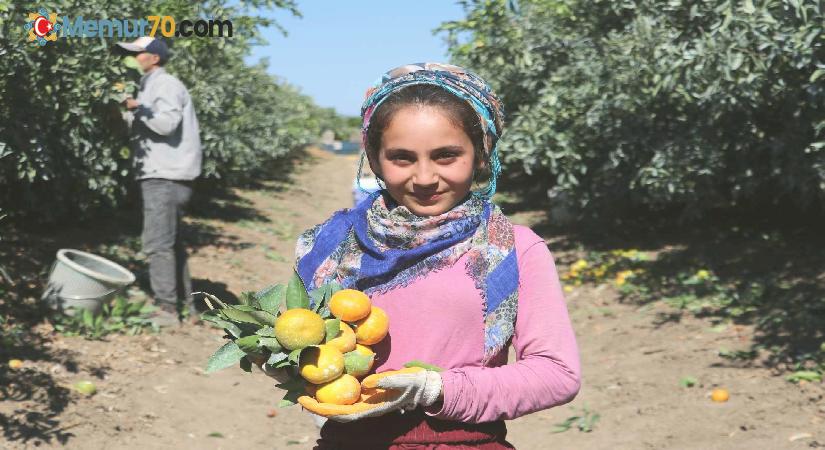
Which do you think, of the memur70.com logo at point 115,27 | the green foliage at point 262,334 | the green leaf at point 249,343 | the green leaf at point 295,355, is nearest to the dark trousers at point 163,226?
the memur70.com logo at point 115,27

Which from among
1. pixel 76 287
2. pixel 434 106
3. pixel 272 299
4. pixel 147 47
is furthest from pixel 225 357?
pixel 147 47

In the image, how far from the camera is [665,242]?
10.5 metres

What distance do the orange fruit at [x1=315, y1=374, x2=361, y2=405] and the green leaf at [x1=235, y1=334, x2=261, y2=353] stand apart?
17 centimetres

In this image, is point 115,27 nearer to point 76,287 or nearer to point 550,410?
point 76,287

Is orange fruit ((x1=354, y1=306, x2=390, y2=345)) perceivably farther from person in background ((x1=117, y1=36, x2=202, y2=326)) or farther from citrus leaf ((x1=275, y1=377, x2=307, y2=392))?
person in background ((x1=117, y1=36, x2=202, y2=326))

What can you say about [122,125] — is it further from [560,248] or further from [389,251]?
[560,248]

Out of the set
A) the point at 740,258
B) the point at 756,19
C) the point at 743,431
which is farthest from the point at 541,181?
the point at 743,431

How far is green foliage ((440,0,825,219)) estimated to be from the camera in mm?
6379

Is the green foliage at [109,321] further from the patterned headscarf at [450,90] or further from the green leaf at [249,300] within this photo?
the patterned headscarf at [450,90]

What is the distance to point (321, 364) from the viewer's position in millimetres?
1738

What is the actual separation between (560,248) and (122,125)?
627 centimetres

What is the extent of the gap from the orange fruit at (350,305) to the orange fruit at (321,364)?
80 millimetres

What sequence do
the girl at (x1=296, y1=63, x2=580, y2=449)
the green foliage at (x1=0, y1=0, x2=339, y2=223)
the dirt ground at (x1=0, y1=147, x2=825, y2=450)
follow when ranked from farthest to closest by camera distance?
the green foliage at (x1=0, y1=0, x2=339, y2=223) → the dirt ground at (x1=0, y1=147, x2=825, y2=450) → the girl at (x1=296, y1=63, x2=580, y2=449)

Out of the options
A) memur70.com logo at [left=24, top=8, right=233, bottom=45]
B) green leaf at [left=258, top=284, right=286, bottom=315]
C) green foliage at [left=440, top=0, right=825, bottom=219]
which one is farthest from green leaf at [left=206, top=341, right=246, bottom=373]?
memur70.com logo at [left=24, top=8, right=233, bottom=45]
